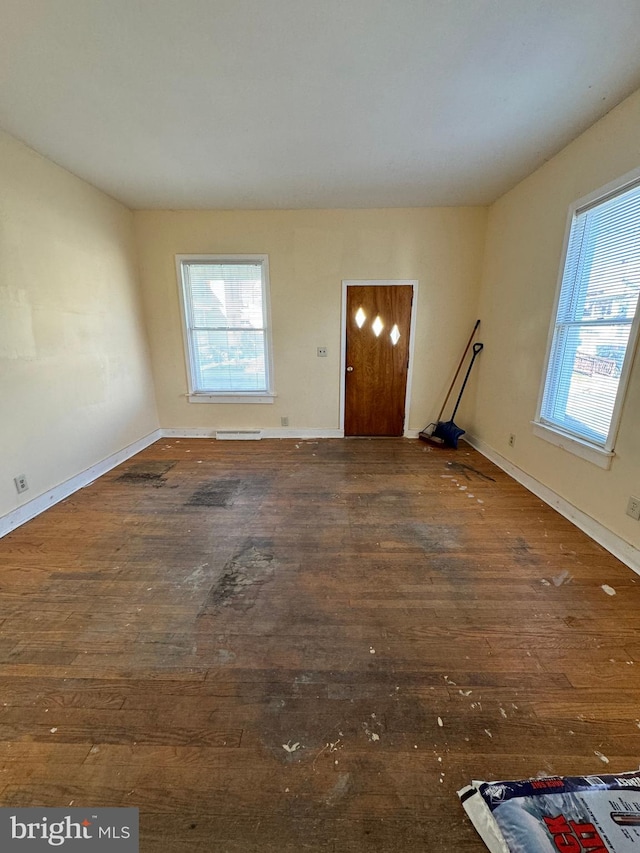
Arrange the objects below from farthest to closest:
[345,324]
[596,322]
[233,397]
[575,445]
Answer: [233,397]
[345,324]
[575,445]
[596,322]

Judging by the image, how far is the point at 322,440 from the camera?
455 centimetres

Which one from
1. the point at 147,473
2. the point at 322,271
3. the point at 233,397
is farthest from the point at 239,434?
the point at 322,271

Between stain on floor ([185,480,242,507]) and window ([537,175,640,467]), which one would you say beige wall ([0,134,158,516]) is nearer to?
stain on floor ([185,480,242,507])

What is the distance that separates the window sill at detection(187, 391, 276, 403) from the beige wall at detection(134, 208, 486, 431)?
0.62 ft

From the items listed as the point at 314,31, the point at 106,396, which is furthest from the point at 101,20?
the point at 106,396

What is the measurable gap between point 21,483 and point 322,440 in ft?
10.1

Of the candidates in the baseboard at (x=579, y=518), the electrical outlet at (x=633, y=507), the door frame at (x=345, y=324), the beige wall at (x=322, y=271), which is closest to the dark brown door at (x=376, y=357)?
the door frame at (x=345, y=324)

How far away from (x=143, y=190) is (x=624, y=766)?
516 centimetres

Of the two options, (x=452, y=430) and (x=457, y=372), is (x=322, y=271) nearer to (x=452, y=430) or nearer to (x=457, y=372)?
(x=457, y=372)

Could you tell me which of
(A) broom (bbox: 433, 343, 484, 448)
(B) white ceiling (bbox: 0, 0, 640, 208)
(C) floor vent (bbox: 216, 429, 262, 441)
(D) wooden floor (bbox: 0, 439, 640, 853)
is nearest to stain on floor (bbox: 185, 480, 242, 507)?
(D) wooden floor (bbox: 0, 439, 640, 853)

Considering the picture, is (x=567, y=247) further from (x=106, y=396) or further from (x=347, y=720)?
(x=106, y=396)

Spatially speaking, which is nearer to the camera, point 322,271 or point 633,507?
point 633,507

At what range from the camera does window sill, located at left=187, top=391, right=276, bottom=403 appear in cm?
452

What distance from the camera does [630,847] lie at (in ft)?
3.00
